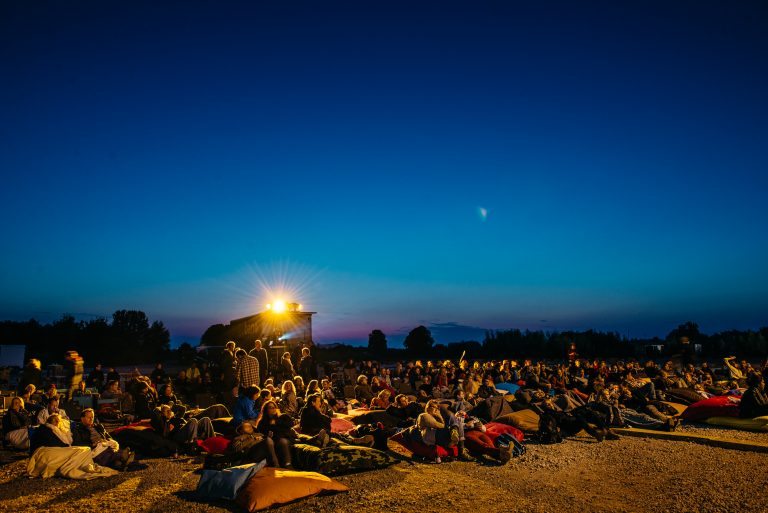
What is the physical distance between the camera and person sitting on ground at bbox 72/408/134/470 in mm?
7809

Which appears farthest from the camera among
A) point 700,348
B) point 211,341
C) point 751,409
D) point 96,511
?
point 700,348

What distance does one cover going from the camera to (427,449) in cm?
883

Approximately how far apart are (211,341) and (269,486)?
33545 mm

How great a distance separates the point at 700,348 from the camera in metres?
42.3

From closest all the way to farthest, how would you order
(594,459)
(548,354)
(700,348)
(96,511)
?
(96,511) < (594,459) < (700,348) < (548,354)

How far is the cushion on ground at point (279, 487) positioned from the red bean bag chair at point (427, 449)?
239 centimetres

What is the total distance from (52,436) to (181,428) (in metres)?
1.99

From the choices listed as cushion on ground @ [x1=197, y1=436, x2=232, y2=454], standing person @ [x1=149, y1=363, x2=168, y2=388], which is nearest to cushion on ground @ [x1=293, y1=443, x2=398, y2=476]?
cushion on ground @ [x1=197, y1=436, x2=232, y2=454]

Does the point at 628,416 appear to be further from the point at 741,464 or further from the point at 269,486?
the point at 269,486

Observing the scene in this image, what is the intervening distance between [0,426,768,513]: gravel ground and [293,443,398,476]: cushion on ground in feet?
0.53

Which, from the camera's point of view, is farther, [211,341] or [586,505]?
[211,341]

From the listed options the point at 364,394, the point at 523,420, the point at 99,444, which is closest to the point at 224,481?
the point at 99,444

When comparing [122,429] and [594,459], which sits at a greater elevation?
[122,429]

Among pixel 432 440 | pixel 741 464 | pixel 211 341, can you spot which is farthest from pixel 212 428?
pixel 211 341
